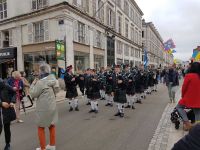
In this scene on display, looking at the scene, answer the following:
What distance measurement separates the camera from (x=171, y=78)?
41.3ft

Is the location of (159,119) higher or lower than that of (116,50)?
lower

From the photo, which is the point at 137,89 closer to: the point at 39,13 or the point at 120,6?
the point at 39,13

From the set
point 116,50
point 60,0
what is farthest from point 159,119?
point 116,50

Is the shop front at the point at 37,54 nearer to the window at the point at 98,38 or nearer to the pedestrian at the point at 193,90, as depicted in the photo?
the window at the point at 98,38

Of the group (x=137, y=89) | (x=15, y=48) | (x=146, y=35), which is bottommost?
(x=137, y=89)

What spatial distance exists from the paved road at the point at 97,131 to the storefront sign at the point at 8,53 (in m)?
17.8

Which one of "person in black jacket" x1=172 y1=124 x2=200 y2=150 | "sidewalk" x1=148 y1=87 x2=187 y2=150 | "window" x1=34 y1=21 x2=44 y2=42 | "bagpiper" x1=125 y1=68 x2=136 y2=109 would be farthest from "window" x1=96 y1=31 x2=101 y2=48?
"person in black jacket" x1=172 y1=124 x2=200 y2=150

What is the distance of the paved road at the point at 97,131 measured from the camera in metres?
6.29

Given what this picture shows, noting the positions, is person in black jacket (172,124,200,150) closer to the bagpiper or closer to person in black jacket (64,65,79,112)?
the bagpiper

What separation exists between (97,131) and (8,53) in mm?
22282

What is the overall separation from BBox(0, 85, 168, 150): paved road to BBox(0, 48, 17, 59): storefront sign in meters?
17.8

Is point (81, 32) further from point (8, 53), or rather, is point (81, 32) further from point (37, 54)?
point (8, 53)

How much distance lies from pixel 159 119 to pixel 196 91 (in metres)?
3.40

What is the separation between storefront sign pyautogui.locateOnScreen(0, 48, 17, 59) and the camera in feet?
88.6
